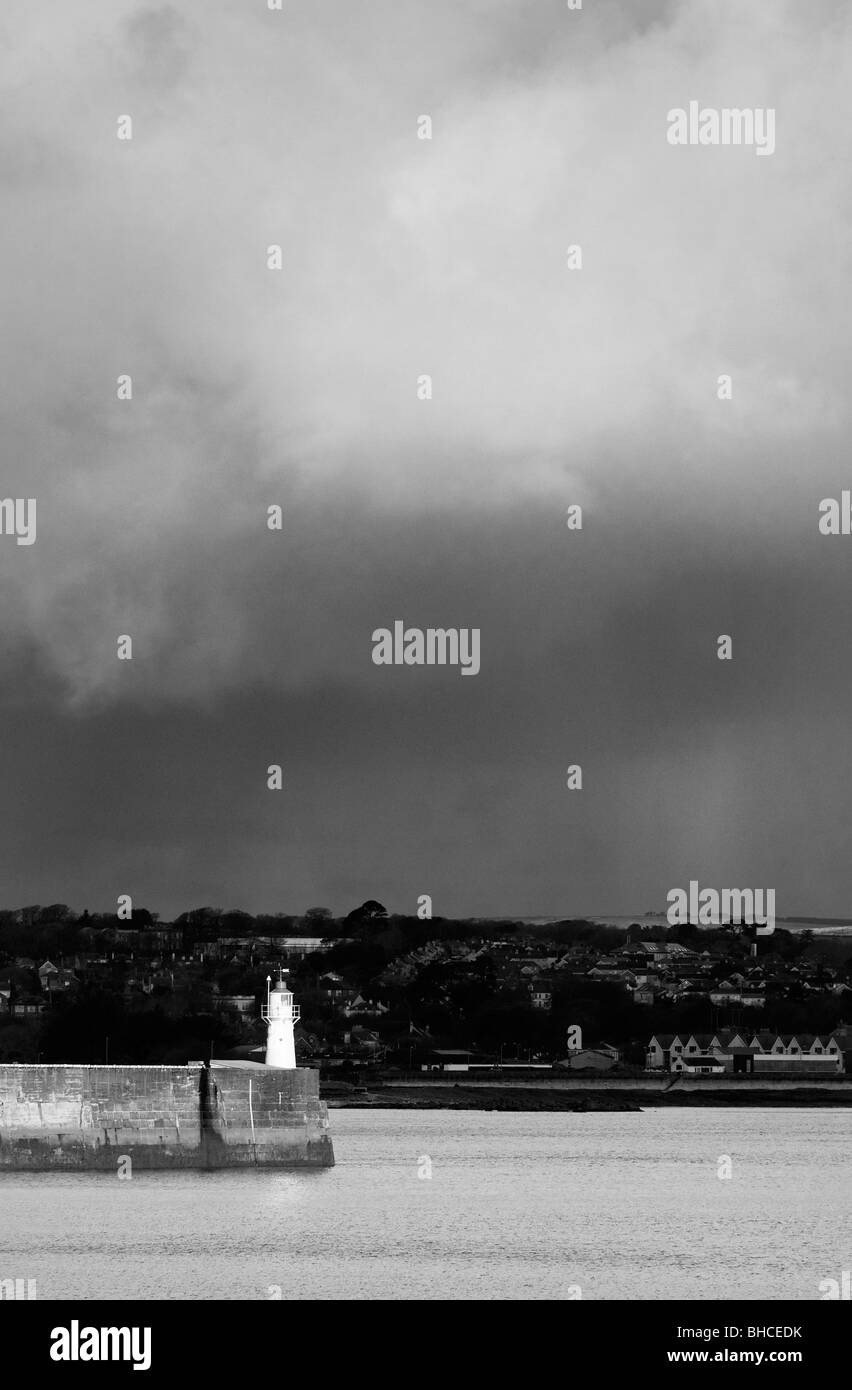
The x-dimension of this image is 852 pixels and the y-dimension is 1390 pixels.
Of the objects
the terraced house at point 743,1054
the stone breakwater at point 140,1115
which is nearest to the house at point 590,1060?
the terraced house at point 743,1054

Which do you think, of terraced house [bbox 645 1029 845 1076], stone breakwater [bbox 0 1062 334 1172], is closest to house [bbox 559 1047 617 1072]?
terraced house [bbox 645 1029 845 1076]

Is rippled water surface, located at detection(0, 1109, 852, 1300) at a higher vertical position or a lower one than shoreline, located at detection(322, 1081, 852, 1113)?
higher

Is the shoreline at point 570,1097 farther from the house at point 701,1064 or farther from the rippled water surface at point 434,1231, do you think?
the rippled water surface at point 434,1231

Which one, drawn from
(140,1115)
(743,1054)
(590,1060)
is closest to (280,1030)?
(140,1115)

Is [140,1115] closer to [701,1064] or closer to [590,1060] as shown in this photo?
[590,1060]

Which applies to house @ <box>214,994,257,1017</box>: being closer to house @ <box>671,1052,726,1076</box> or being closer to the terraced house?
the terraced house
